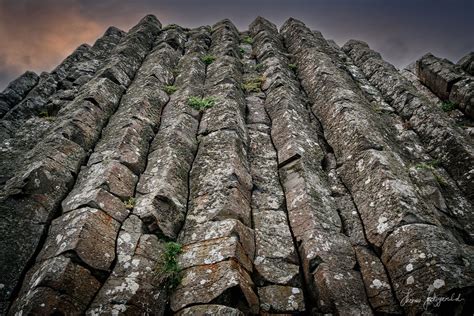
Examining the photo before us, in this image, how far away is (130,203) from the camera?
6730 mm

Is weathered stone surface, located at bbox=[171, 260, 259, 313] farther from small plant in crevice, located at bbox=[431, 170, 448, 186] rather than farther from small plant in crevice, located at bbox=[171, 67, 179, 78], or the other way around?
small plant in crevice, located at bbox=[171, 67, 179, 78]

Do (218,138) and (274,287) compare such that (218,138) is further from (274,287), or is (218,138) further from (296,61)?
(296,61)

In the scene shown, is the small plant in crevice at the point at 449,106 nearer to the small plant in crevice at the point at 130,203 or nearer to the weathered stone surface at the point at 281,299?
the weathered stone surface at the point at 281,299

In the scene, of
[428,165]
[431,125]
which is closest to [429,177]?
[428,165]

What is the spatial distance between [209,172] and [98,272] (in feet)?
11.4

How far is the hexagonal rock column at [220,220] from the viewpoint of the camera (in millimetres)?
5211

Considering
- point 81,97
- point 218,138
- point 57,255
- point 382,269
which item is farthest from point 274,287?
point 81,97

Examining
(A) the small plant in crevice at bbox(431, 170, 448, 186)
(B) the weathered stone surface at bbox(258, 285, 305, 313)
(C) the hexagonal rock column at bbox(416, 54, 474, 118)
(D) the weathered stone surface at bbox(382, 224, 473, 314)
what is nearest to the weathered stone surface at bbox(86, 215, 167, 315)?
(B) the weathered stone surface at bbox(258, 285, 305, 313)

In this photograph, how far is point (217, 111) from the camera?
10.0m

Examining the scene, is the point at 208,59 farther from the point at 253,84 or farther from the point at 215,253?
the point at 215,253

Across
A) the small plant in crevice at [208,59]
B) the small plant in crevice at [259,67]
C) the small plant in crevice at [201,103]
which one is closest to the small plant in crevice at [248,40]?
the small plant in crevice at [208,59]

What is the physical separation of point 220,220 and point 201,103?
5353 mm

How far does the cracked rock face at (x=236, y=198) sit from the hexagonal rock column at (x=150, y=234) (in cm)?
3

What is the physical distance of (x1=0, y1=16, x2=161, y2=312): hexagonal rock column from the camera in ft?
18.2
